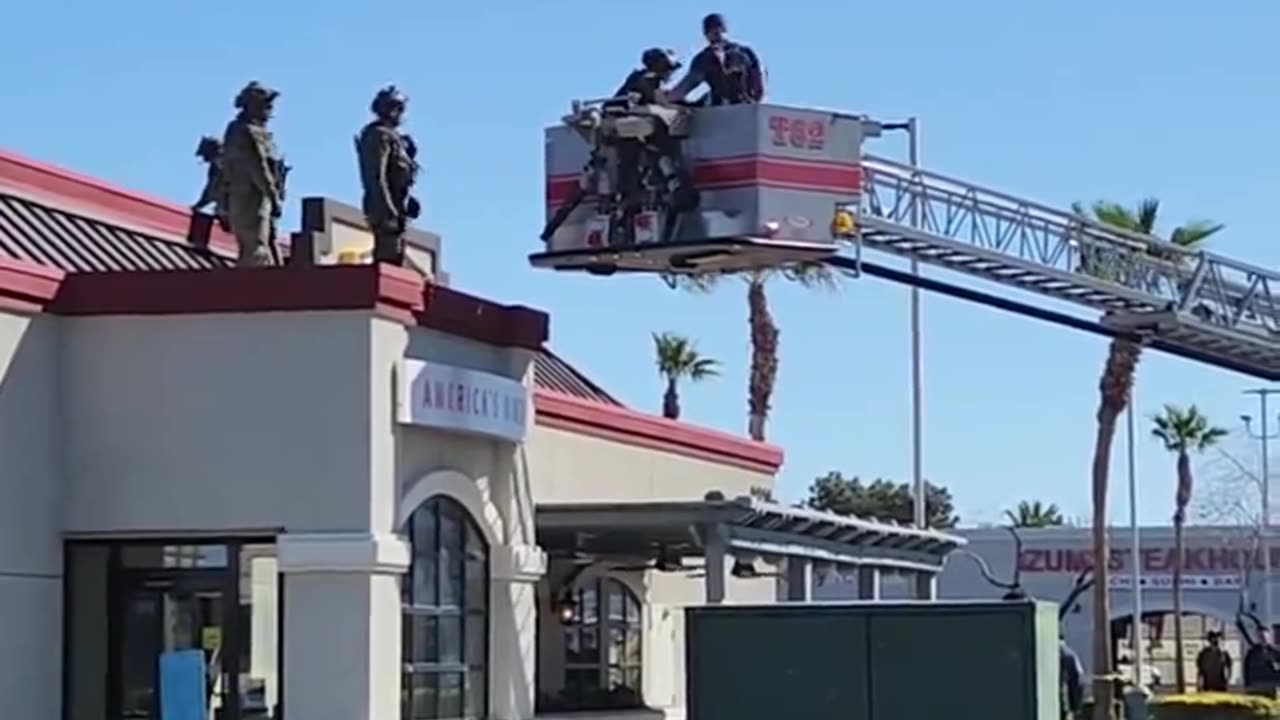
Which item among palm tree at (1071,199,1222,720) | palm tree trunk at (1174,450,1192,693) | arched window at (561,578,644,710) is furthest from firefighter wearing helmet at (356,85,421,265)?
palm tree trunk at (1174,450,1192,693)

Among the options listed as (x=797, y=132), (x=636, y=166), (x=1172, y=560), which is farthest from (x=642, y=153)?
(x=1172, y=560)

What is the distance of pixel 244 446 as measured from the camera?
842 inches

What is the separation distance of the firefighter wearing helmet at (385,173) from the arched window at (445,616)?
A: 8.01 ft

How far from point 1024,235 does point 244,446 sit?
9996mm

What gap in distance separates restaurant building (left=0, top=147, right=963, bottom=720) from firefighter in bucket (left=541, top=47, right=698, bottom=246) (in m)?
2.01

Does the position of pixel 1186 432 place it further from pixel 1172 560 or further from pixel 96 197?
pixel 96 197

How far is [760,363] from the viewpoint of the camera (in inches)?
2287

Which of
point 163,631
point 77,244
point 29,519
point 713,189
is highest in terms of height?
point 713,189

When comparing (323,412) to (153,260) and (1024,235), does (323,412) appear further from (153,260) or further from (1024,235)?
(1024,235)

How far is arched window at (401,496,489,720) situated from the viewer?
2256cm

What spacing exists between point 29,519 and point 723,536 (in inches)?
281

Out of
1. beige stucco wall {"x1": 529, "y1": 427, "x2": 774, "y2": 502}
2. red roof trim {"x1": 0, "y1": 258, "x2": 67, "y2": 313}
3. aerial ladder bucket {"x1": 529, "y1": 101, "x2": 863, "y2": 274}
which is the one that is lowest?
beige stucco wall {"x1": 529, "y1": 427, "x2": 774, "y2": 502}

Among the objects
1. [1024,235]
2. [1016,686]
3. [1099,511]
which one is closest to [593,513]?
[1024,235]

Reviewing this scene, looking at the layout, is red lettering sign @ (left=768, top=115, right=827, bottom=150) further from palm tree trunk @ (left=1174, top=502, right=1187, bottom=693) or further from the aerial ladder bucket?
palm tree trunk @ (left=1174, top=502, right=1187, bottom=693)
